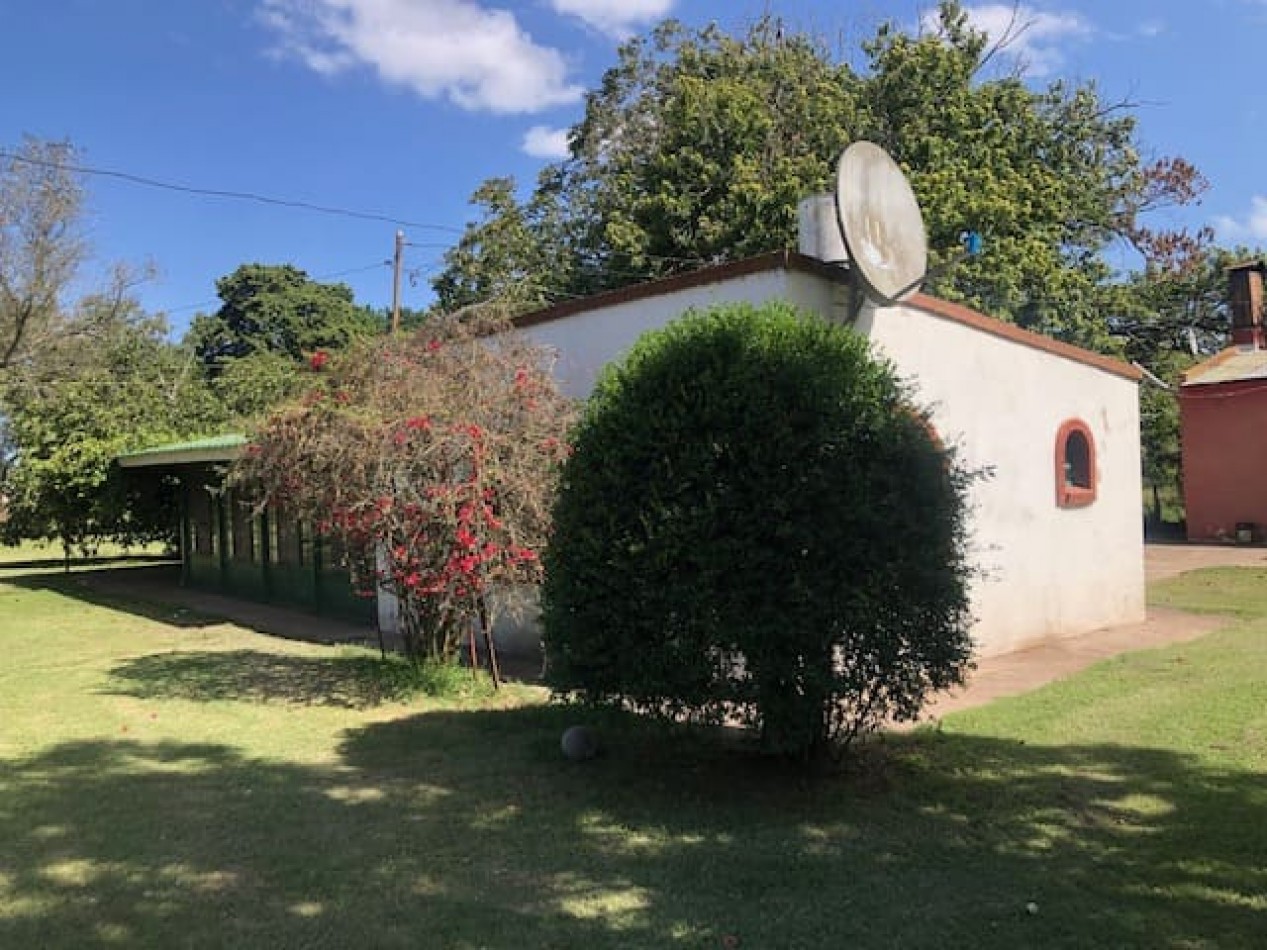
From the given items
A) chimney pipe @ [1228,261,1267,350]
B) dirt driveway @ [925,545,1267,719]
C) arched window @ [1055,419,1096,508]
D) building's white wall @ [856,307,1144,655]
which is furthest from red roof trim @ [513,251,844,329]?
chimney pipe @ [1228,261,1267,350]

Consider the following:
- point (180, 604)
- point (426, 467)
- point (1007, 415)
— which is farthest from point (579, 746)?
point (180, 604)

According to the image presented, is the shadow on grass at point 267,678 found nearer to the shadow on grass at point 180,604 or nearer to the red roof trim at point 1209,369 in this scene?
the shadow on grass at point 180,604

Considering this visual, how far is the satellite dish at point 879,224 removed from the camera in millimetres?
7266

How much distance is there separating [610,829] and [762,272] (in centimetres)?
453

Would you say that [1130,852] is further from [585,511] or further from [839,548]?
[585,511]

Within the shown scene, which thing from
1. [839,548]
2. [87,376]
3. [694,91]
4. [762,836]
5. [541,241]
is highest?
[694,91]

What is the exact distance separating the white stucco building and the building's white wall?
0.02m

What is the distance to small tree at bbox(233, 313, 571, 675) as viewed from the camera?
7.18 meters

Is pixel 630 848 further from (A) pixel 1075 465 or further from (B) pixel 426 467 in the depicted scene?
(A) pixel 1075 465

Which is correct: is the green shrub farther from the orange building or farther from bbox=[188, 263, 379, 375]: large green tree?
bbox=[188, 263, 379, 375]: large green tree

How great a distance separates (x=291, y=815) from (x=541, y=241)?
69.6ft

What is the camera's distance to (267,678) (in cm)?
876

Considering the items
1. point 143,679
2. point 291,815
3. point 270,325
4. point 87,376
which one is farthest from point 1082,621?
point 270,325

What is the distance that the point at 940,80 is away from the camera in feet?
71.3
